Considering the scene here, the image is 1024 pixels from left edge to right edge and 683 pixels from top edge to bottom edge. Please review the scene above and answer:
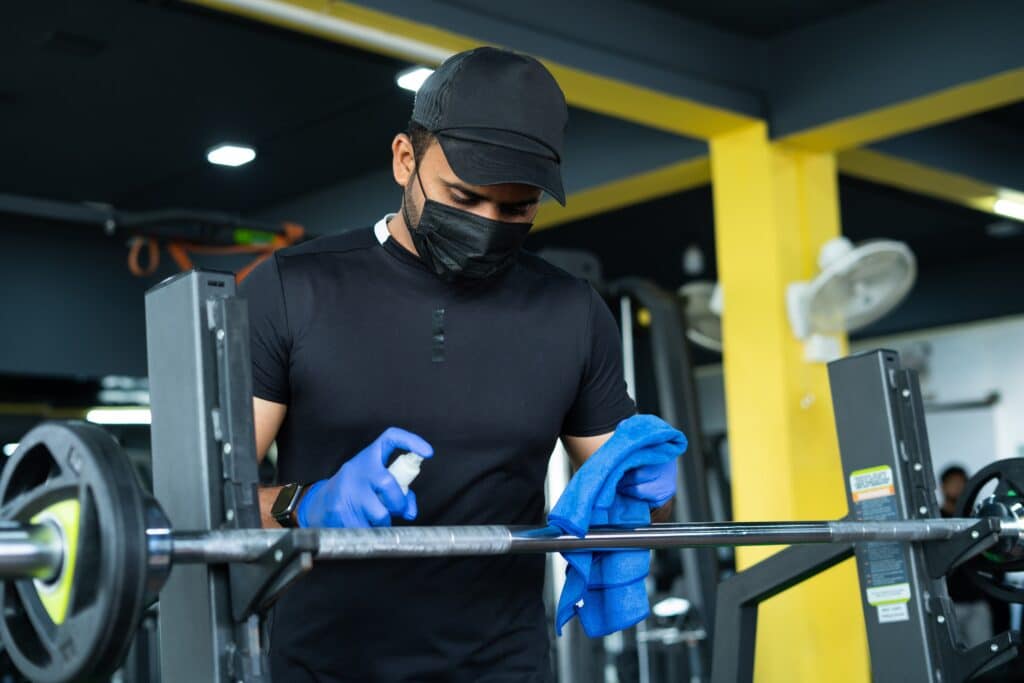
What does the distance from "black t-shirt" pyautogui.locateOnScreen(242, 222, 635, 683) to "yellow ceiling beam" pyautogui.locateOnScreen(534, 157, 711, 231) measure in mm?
3772

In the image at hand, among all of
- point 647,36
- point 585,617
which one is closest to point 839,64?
point 647,36

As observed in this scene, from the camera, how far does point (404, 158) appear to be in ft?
5.95

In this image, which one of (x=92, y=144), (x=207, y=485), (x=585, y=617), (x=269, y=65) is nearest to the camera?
(x=207, y=485)

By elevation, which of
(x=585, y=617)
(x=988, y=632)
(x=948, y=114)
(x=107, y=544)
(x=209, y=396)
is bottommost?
(x=988, y=632)

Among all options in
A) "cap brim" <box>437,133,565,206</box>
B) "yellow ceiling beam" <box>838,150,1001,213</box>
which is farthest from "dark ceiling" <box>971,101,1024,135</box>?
"cap brim" <box>437,133,565,206</box>

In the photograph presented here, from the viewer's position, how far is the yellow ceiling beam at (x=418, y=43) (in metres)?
3.76

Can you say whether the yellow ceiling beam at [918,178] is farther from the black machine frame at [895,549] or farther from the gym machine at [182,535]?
the gym machine at [182,535]

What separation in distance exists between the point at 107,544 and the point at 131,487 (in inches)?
2.3

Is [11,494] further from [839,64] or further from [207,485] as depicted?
[839,64]

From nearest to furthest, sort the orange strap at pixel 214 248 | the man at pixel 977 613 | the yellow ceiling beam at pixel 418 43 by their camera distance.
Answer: the yellow ceiling beam at pixel 418 43
the orange strap at pixel 214 248
the man at pixel 977 613

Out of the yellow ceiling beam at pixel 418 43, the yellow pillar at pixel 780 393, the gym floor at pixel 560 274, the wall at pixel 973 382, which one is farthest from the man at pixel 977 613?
the yellow ceiling beam at pixel 418 43

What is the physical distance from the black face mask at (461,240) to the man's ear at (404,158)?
3 centimetres

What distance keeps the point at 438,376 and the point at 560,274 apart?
0.30 metres

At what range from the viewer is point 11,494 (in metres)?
1.32
